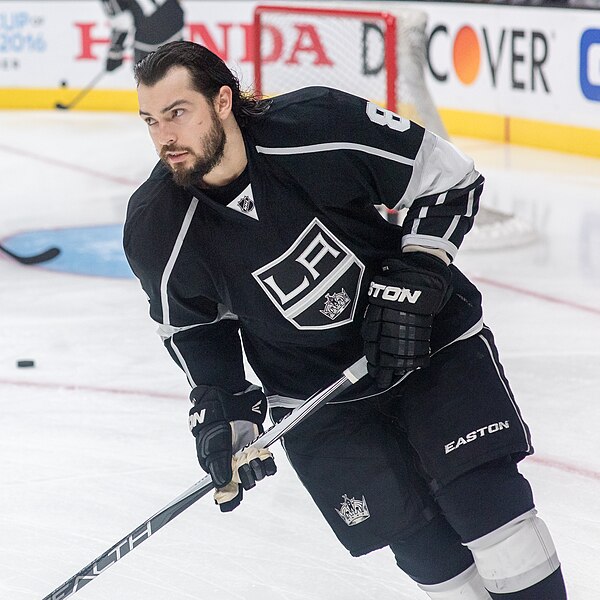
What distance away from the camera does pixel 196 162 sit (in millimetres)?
1691

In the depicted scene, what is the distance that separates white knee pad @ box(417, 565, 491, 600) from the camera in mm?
1831

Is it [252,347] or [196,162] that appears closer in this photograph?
[196,162]

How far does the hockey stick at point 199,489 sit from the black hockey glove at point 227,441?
24 mm

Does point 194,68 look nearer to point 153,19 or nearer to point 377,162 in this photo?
point 377,162

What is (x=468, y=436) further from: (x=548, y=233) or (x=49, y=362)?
(x=548, y=233)

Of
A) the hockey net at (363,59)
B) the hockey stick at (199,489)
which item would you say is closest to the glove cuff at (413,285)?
the hockey stick at (199,489)

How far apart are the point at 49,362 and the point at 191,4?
4690 mm

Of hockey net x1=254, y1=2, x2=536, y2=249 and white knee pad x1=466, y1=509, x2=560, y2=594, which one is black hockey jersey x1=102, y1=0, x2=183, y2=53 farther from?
white knee pad x1=466, y1=509, x2=560, y2=594

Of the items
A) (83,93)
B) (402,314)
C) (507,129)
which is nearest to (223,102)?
(402,314)

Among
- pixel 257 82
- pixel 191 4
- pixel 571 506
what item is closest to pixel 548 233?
pixel 257 82

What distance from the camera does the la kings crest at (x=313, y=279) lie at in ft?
5.73

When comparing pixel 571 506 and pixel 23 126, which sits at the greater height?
pixel 571 506

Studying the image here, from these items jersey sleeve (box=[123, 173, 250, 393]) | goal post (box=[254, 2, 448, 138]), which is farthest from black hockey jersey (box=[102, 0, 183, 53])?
jersey sleeve (box=[123, 173, 250, 393])

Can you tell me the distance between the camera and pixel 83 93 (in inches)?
327
